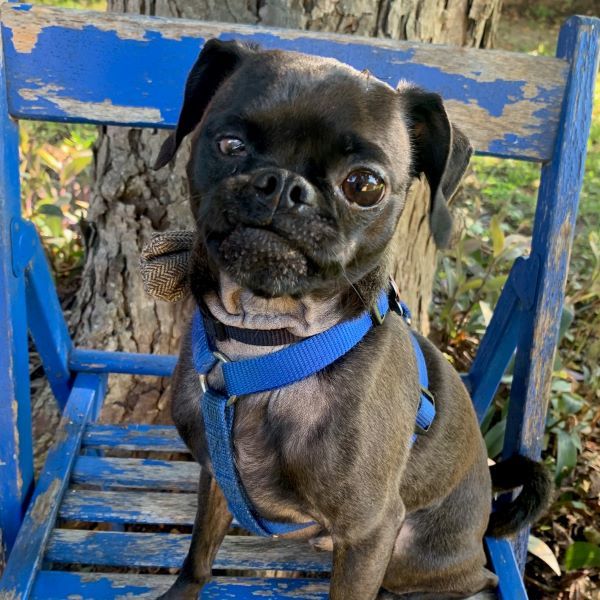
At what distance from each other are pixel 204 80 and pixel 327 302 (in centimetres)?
59

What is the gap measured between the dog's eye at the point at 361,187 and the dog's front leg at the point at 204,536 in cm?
84

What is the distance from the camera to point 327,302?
1540mm

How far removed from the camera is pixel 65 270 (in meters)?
3.44

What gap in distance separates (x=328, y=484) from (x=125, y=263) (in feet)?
4.80

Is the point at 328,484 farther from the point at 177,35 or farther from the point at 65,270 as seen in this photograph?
the point at 65,270

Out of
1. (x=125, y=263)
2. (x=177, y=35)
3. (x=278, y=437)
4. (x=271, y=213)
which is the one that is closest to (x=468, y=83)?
(x=177, y=35)

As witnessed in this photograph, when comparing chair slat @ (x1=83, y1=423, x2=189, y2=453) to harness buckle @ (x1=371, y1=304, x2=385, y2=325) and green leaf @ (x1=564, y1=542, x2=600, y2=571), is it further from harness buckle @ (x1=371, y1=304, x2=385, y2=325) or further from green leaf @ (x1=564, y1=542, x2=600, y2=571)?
green leaf @ (x1=564, y1=542, x2=600, y2=571)

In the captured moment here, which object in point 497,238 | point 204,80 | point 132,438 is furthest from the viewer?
point 497,238

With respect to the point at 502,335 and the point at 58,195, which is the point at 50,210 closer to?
the point at 58,195

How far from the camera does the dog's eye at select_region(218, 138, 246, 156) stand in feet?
4.54

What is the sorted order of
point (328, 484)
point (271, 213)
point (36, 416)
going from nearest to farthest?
point (271, 213) → point (328, 484) → point (36, 416)

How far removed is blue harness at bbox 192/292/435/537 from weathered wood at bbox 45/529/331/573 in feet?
Answer: 1.10

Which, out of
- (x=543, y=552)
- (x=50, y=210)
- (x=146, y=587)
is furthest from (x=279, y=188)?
(x=50, y=210)

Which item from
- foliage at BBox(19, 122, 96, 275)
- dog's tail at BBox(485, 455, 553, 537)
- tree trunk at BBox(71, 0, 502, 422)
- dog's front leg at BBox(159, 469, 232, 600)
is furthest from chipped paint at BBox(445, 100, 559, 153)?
foliage at BBox(19, 122, 96, 275)
